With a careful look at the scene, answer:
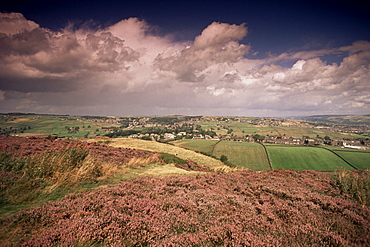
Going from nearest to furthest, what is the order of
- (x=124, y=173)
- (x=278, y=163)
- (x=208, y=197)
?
(x=208, y=197), (x=124, y=173), (x=278, y=163)

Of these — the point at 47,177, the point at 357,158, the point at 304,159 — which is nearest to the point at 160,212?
the point at 47,177

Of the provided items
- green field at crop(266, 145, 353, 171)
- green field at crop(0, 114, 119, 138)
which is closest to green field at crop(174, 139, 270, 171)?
green field at crop(266, 145, 353, 171)

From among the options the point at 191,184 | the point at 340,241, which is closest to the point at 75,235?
the point at 191,184

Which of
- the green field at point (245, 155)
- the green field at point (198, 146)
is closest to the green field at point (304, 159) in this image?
the green field at point (245, 155)

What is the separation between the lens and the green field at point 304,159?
64.8 metres

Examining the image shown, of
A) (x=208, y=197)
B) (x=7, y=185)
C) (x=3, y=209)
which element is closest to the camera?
(x=3, y=209)

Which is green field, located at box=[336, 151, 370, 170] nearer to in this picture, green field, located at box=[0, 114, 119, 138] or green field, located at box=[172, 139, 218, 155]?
green field, located at box=[172, 139, 218, 155]

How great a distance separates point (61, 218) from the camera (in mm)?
4980

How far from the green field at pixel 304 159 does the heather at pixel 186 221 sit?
70.1m

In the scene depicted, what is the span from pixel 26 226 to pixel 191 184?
21.8 ft

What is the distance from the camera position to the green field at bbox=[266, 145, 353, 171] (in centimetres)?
6478

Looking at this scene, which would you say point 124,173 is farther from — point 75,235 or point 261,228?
point 261,228

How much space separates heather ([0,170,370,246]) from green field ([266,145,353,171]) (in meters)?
70.1

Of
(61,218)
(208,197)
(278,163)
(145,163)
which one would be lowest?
(278,163)
